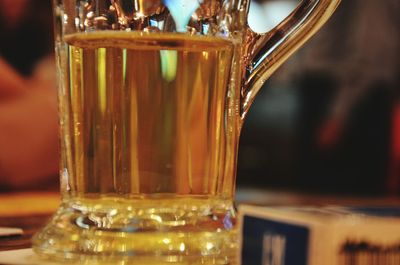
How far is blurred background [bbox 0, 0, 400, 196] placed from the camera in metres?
3.42

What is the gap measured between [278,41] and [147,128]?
14 centimetres

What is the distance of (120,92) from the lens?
0.59m

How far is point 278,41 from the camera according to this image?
0.63 metres

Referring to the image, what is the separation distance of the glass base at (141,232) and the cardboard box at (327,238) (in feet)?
0.46

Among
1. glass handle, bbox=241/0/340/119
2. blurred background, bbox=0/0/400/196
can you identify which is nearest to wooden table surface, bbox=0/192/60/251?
glass handle, bbox=241/0/340/119

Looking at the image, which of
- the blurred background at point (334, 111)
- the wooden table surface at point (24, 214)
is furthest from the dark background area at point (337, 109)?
the wooden table surface at point (24, 214)

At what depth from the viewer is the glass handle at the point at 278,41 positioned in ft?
2.07

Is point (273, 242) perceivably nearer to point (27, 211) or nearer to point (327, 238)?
point (327, 238)

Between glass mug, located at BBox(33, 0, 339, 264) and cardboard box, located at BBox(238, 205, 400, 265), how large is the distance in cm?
14

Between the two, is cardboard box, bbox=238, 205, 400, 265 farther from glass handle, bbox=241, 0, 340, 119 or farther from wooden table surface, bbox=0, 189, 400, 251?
glass handle, bbox=241, 0, 340, 119

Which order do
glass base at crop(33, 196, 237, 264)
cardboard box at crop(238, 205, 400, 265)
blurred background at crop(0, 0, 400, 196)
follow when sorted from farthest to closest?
blurred background at crop(0, 0, 400, 196)
glass base at crop(33, 196, 237, 264)
cardboard box at crop(238, 205, 400, 265)

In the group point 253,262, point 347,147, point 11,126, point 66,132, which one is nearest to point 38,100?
point 11,126

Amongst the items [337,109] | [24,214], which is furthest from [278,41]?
[337,109]

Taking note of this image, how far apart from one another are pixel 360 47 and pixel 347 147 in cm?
45
